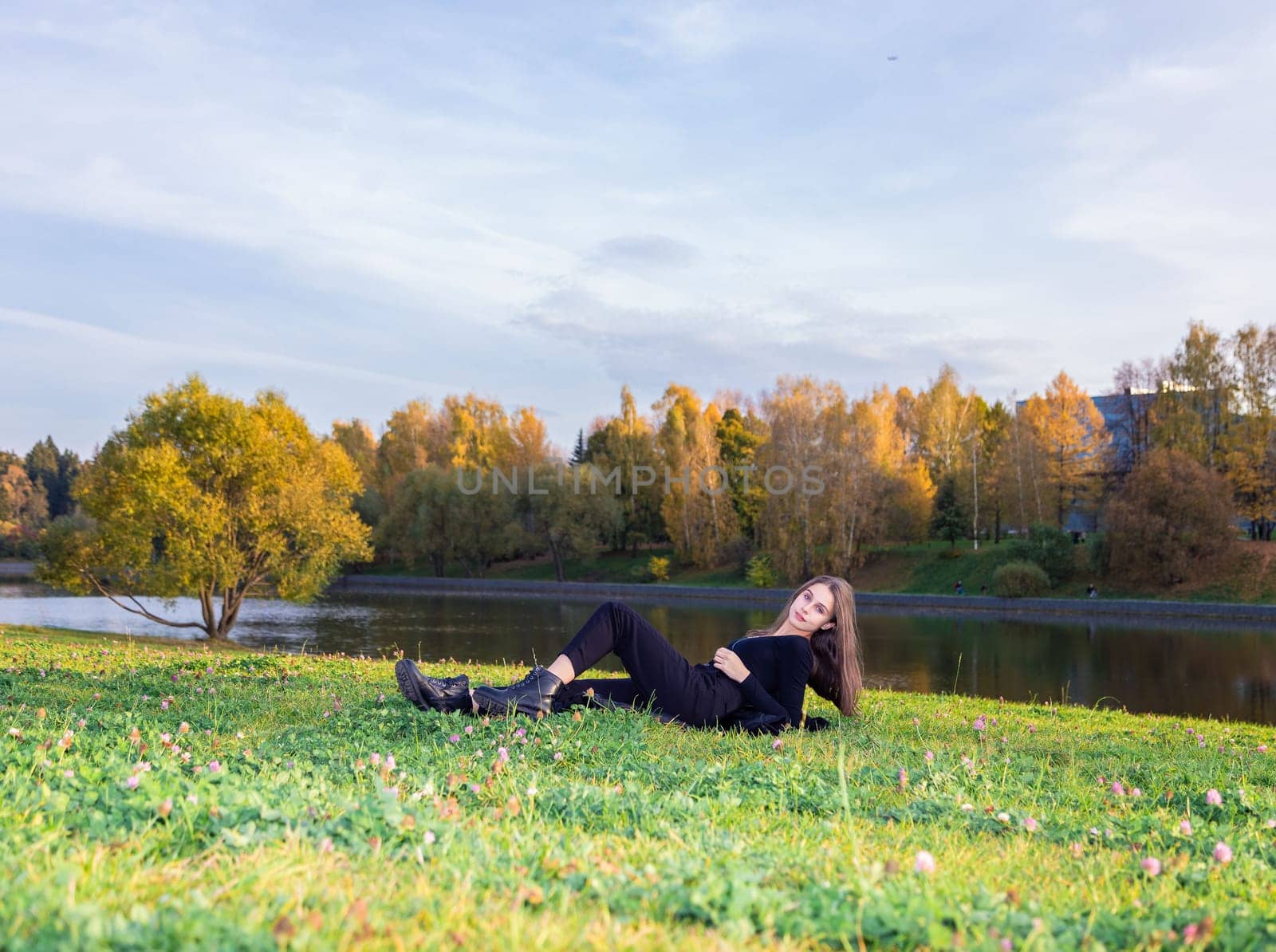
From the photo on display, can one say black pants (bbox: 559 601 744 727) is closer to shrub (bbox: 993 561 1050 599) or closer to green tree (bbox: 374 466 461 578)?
shrub (bbox: 993 561 1050 599)

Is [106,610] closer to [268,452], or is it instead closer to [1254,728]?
[268,452]

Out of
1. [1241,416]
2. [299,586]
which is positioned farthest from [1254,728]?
[1241,416]

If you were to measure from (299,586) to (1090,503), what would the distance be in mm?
39903

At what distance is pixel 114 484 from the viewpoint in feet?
76.9

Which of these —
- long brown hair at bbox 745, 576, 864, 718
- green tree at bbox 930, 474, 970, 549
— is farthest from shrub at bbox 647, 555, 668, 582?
long brown hair at bbox 745, 576, 864, 718

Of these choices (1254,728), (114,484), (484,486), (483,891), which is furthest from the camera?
(484,486)

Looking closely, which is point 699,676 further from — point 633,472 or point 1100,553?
point 633,472

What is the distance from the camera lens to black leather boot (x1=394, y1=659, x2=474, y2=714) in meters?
5.50

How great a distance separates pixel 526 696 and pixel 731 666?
137cm

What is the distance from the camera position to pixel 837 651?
6.53 meters

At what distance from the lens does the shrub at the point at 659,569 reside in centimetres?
5356

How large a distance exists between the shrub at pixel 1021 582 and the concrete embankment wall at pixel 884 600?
609mm

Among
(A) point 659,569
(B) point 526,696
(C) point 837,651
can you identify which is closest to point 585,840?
(B) point 526,696

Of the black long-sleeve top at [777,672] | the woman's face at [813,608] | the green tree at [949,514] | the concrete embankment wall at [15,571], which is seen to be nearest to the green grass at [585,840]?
the black long-sleeve top at [777,672]
